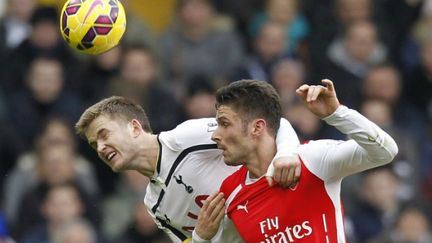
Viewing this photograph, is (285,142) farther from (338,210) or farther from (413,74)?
(413,74)

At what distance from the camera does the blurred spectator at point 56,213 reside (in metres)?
11.9

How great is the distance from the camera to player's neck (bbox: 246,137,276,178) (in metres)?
7.88

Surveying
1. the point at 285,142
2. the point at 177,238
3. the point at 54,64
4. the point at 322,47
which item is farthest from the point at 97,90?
the point at 285,142

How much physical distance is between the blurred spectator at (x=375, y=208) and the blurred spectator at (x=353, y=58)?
98 cm

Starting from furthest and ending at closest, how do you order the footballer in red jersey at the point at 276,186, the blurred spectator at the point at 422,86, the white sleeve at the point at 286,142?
the blurred spectator at the point at 422,86
the white sleeve at the point at 286,142
the footballer in red jersey at the point at 276,186

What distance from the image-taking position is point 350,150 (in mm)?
7500

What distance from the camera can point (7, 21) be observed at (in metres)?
13.2

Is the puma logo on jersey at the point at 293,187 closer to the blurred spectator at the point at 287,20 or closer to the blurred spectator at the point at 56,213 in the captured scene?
the blurred spectator at the point at 56,213

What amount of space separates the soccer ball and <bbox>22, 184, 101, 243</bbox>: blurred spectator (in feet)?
11.3

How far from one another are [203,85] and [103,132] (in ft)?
15.0

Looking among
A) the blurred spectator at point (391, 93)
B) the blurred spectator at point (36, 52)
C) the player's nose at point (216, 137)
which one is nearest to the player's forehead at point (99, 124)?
the player's nose at point (216, 137)

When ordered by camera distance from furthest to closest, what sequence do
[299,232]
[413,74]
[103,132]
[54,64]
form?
[413,74], [54,64], [103,132], [299,232]

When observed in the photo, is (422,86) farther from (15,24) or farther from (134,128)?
(134,128)

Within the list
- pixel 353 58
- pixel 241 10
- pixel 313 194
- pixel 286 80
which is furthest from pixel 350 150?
pixel 241 10
